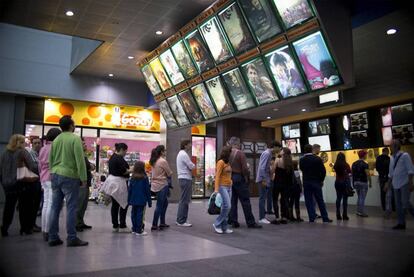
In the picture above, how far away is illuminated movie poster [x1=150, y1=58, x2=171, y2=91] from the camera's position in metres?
10.1

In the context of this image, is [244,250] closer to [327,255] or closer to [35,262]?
[327,255]

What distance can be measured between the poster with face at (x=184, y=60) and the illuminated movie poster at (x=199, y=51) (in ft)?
0.79

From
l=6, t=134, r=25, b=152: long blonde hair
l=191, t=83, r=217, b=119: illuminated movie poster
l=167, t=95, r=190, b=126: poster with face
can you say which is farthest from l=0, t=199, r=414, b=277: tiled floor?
l=167, t=95, r=190, b=126: poster with face

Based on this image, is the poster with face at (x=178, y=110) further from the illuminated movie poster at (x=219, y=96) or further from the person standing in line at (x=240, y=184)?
the person standing in line at (x=240, y=184)

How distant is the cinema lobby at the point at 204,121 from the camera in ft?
15.2

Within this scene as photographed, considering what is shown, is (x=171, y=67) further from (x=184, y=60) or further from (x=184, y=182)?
(x=184, y=182)

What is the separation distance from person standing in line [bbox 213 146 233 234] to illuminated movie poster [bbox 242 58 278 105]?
185 centimetres

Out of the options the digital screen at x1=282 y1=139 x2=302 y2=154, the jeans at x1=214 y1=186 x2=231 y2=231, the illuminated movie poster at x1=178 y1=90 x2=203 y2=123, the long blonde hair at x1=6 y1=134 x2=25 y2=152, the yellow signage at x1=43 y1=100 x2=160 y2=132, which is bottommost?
the jeans at x1=214 y1=186 x2=231 y2=231

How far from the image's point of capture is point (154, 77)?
10.6m

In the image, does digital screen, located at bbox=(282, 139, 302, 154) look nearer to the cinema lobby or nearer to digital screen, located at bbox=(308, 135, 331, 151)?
digital screen, located at bbox=(308, 135, 331, 151)

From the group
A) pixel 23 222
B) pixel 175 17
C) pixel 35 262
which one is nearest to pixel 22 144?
pixel 23 222

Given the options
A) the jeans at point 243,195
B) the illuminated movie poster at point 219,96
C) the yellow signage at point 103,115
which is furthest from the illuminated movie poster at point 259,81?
the yellow signage at point 103,115

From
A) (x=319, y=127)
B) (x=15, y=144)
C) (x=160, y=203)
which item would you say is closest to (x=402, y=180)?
(x=160, y=203)

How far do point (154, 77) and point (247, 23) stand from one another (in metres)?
4.29
